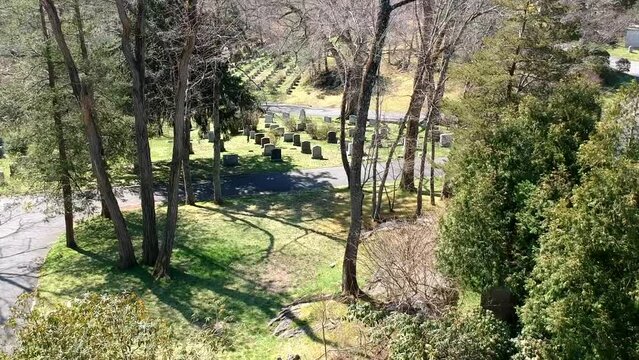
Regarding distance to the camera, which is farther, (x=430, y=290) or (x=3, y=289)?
(x=3, y=289)

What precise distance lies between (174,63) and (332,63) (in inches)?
1413

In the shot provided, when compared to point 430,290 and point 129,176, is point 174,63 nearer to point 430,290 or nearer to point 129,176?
point 129,176

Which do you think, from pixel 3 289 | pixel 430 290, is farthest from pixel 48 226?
pixel 430 290

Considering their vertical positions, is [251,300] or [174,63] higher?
[174,63]

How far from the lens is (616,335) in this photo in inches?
278

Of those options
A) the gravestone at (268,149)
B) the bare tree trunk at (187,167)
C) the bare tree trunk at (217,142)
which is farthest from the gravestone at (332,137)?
the bare tree trunk at (187,167)

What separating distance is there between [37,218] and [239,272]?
9757 mm

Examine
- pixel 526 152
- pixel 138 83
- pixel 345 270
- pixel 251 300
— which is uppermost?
pixel 138 83

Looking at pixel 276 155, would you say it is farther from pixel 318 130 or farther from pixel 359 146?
pixel 359 146

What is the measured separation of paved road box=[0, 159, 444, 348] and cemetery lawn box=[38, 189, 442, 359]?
2.20 ft

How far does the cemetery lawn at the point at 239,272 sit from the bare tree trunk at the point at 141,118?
36.1 inches

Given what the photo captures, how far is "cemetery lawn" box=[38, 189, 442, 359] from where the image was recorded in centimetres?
1242

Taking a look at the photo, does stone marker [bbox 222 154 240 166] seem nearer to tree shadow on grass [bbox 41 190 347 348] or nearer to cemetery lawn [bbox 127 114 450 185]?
cemetery lawn [bbox 127 114 450 185]

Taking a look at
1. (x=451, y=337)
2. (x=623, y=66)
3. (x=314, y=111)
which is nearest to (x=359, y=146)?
(x=451, y=337)
